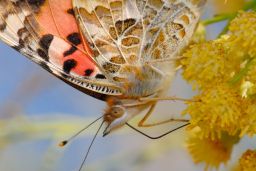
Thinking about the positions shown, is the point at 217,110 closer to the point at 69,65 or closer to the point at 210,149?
the point at 210,149

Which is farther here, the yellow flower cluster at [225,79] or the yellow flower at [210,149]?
the yellow flower at [210,149]

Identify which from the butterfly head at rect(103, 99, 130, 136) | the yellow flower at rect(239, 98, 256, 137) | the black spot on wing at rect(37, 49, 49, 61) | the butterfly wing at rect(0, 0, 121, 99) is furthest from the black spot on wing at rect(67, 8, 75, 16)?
the yellow flower at rect(239, 98, 256, 137)

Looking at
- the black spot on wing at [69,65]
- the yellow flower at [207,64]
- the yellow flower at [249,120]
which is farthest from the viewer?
the black spot on wing at [69,65]

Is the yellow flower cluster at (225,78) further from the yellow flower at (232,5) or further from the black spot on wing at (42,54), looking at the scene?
the black spot on wing at (42,54)

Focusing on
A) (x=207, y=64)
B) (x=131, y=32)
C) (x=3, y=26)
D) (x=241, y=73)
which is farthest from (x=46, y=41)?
(x=241, y=73)

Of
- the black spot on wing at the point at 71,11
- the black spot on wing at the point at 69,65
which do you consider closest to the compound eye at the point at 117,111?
the black spot on wing at the point at 69,65

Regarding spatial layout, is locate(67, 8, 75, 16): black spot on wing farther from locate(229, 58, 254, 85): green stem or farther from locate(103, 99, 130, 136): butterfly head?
locate(229, 58, 254, 85): green stem

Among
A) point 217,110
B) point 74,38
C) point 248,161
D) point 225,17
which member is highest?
point 225,17
